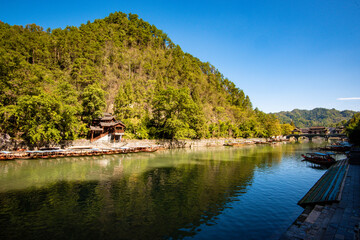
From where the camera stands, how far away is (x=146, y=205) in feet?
51.1

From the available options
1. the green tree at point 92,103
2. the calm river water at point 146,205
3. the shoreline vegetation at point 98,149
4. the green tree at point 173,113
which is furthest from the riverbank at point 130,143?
the calm river water at point 146,205

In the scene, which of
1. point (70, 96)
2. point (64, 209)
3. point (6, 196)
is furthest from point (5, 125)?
point (64, 209)

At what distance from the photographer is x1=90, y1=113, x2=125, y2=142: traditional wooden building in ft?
174

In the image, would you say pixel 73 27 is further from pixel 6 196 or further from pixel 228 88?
pixel 228 88

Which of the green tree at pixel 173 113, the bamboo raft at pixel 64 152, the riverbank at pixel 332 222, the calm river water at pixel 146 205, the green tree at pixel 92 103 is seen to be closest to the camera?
the riverbank at pixel 332 222

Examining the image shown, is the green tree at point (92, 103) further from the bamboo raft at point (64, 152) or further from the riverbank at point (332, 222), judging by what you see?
the riverbank at point (332, 222)

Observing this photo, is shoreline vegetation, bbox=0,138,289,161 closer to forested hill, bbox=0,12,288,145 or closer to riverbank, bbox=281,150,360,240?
forested hill, bbox=0,12,288,145

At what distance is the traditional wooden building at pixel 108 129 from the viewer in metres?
53.0

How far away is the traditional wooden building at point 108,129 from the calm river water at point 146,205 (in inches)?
1054

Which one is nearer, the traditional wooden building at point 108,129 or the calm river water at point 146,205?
the calm river water at point 146,205

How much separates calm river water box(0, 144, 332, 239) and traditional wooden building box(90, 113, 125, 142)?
1054 inches

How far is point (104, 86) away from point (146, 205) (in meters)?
59.7

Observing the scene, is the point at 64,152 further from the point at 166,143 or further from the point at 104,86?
the point at 104,86

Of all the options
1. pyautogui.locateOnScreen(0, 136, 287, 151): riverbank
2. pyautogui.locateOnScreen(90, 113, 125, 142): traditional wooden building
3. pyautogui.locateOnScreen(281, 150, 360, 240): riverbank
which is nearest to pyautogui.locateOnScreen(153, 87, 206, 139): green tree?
pyautogui.locateOnScreen(0, 136, 287, 151): riverbank
